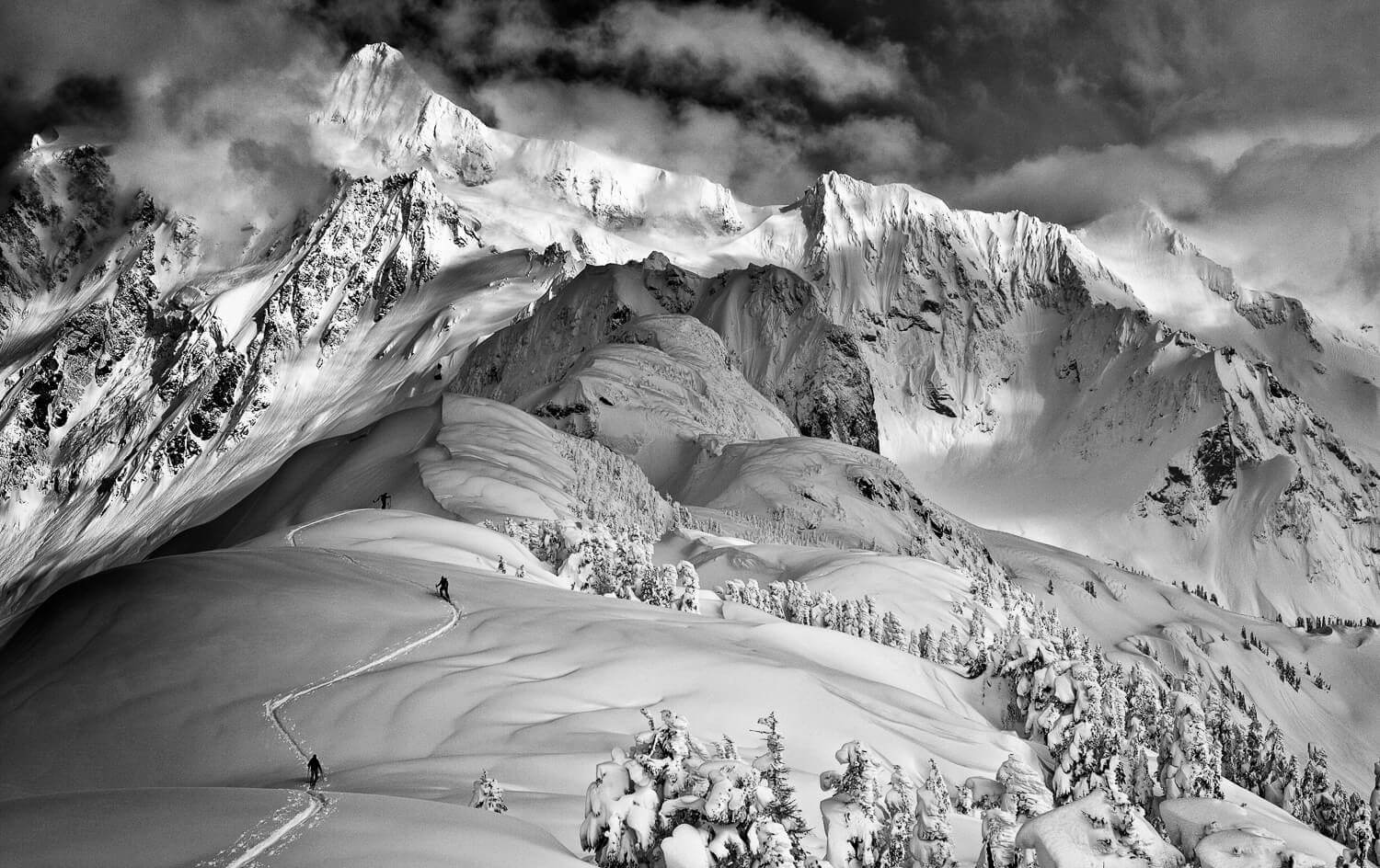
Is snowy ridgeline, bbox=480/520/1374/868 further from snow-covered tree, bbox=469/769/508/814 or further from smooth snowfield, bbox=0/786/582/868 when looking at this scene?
snow-covered tree, bbox=469/769/508/814

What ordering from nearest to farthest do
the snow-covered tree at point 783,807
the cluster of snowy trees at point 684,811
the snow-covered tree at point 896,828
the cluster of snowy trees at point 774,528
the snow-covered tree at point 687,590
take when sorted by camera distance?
1. the cluster of snowy trees at point 684,811
2. the snow-covered tree at point 783,807
3. the snow-covered tree at point 896,828
4. the snow-covered tree at point 687,590
5. the cluster of snowy trees at point 774,528

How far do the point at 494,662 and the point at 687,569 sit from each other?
32.9m

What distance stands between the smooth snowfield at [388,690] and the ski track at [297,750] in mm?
374

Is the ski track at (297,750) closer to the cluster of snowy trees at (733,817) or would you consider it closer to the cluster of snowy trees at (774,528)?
the cluster of snowy trees at (733,817)

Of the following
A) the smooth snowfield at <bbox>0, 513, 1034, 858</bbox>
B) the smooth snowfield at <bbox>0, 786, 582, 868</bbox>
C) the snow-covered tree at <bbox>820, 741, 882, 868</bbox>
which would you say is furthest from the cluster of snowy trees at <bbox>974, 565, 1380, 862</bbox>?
the smooth snowfield at <bbox>0, 786, 582, 868</bbox>

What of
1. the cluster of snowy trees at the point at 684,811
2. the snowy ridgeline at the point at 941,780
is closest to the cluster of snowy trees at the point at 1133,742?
the snowy ridgeline at the point at 941,780

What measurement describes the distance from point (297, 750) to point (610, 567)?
3755 centimetres

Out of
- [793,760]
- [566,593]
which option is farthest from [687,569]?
[793,760]

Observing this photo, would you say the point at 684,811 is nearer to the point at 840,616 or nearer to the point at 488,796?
the point at 488,796

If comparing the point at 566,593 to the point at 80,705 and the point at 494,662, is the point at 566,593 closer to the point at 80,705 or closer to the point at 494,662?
the point at 494,662

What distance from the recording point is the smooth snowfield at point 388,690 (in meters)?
29.2

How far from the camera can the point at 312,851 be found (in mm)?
17062

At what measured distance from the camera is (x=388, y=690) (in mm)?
33781

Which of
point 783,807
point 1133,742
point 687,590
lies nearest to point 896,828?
point 783,807
